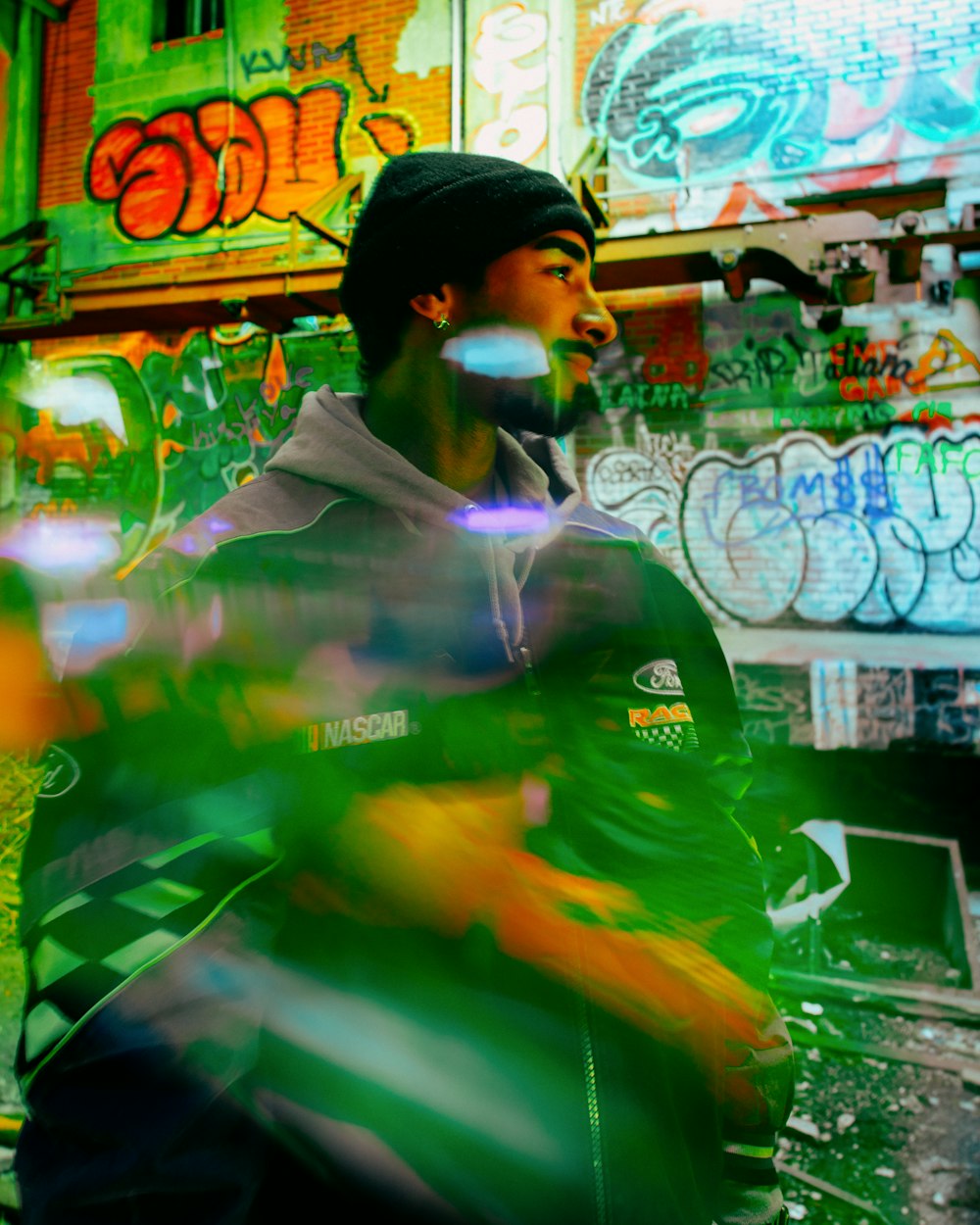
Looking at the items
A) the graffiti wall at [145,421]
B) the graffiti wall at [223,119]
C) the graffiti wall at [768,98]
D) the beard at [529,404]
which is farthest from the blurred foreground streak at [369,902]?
the graffiti wall at [223,119]

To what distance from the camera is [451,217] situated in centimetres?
116

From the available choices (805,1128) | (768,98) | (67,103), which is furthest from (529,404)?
(67,103)

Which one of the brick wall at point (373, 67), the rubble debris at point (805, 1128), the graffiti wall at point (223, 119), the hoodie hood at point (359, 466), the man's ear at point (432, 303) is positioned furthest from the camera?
the graffiti wall at point (223, 119)

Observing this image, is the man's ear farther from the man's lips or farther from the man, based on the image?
the man's lips

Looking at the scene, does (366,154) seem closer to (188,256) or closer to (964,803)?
(188,256)

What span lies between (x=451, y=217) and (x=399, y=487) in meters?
0.42

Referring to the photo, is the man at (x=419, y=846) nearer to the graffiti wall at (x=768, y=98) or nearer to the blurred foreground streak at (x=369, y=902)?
the blurred foreground streak at (x=369, y=902)

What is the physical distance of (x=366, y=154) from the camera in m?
6.88

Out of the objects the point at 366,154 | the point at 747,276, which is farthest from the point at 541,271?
the point at 366,154

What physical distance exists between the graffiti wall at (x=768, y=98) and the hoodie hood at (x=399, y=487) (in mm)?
5322

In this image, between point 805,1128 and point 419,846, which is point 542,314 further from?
point 805,1128

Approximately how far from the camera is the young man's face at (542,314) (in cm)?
115

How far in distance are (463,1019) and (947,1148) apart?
2.81 m

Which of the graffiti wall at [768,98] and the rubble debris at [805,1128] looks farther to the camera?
the graffiti wall at [768,98]
